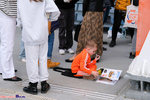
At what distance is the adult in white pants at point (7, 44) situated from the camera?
410 centimetres

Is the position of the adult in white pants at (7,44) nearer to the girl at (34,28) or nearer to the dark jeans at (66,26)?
the girl at (34,28)

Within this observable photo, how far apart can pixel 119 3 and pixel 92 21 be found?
160 centimetres

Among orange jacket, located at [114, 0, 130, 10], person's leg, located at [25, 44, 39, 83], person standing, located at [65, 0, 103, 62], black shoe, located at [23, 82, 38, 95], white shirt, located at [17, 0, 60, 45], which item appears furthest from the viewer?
orange jacket, located at [114, 0, 130, 10]

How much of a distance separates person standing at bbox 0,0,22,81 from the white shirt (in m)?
0.51

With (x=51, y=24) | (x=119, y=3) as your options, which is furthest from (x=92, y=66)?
(x=119, y=3)

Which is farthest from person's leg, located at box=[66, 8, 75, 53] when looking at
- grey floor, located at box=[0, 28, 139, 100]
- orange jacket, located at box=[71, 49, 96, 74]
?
orange jacket, located at box=[71, 49, 96, 74]

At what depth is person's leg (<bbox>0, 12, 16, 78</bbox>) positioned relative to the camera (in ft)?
13.5

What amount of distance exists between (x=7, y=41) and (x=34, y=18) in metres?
0.83

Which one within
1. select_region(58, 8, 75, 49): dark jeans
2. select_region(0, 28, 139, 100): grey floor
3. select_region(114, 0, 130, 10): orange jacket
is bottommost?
select_region(0, 28, 139, 100): grey floor

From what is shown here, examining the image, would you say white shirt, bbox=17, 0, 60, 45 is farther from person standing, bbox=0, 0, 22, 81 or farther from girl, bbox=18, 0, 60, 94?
person standing, bbox=0, 0, 22, 81

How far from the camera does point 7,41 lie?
4.17 metres

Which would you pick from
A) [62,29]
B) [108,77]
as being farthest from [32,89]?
[62,29]

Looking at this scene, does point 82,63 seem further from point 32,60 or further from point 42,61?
point 32,60

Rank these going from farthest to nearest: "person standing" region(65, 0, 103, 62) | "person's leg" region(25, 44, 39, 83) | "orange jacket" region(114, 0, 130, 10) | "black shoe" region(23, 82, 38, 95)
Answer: "orange jacket" region(114, 0, 130, 10), "person standing" region(65, 0, 103, 62), "black shoe" region(23, 82, 38, 95), "person's leg" region(25, 44, 39, 83)
